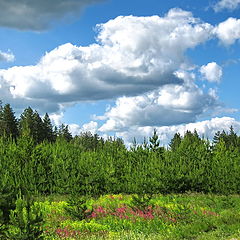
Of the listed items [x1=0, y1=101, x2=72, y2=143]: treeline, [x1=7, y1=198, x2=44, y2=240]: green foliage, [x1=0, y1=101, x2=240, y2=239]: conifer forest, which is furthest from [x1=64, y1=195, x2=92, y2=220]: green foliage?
[x1=0, y1=101, x2=72, y2=143]: treeline

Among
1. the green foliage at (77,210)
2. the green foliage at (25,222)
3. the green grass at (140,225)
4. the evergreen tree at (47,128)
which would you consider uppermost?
the evergreen tree at (47,128)

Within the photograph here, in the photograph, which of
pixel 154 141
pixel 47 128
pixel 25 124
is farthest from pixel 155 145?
pixel 47 128

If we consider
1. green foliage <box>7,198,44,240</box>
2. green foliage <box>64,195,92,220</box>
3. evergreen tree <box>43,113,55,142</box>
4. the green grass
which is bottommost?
the green grass

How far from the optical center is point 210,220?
44.0ft

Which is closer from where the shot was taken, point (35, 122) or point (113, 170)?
point (113, 170)

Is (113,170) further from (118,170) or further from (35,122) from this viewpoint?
(35,122)

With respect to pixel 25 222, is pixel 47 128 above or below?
above

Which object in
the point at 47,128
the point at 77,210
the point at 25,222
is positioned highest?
the point at 47,128

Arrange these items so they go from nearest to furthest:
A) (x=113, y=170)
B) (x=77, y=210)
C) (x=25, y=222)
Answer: (x=25, y=222) < (x=77, y=210) < (x=113, y=170)

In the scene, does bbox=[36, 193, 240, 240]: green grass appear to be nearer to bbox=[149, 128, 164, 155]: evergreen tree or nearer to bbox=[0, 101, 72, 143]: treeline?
bbox=[149, 128, 164, 155]: evergreen tree

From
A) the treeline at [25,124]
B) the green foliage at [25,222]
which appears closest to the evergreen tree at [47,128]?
the treeline at [25,124]

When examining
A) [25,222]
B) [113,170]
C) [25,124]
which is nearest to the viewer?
[25,222]

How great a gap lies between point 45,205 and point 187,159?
15.3 metres

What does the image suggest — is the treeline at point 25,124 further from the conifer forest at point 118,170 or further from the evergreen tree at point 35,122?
the conifer forest at point 118,170
